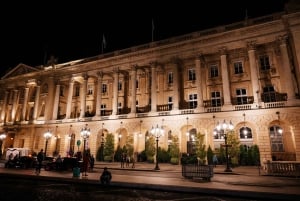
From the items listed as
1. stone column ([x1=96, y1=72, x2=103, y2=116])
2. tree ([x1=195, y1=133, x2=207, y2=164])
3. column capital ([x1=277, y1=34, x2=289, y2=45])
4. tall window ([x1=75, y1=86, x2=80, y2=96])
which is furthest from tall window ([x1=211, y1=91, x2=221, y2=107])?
tall window ([x1=75, y1=86, x2=80, y2=96])

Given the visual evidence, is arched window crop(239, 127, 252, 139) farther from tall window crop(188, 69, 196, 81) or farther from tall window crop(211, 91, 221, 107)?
tall window crop(188, 69, 196, 81)

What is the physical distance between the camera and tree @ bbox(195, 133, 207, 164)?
1047 inches

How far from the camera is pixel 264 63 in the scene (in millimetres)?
29641

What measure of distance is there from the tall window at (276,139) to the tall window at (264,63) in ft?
26.7

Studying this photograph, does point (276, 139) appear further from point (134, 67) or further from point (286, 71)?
point (134, 67)

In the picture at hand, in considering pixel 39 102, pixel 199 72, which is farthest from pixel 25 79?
pixel 199 72

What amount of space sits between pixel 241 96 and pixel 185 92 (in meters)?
8.23

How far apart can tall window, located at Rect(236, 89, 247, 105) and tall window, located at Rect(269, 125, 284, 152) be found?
4.99 m

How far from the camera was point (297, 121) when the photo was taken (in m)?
23.7

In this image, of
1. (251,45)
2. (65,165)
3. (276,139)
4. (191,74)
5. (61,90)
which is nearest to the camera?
(65,165)

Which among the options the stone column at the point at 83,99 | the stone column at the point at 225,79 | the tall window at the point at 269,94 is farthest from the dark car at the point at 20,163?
the tall window at the point at 269,94

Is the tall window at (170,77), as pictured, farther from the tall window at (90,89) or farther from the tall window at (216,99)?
the tall window at (90,89)

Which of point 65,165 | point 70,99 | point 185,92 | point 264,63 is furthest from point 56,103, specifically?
Answer: point 264,63

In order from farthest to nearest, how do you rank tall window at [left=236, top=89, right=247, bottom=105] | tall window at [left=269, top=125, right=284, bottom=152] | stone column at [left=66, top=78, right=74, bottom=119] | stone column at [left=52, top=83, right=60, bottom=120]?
stone column at [left=52, top=83, right=60, bottom=120]
stone column at [left=66, top=78, right=74, bottom=119]
tall window at [left=236, top=89, right=247, bottom=105]
tall window at [left=269, top=125, right=284, bottom=152]
